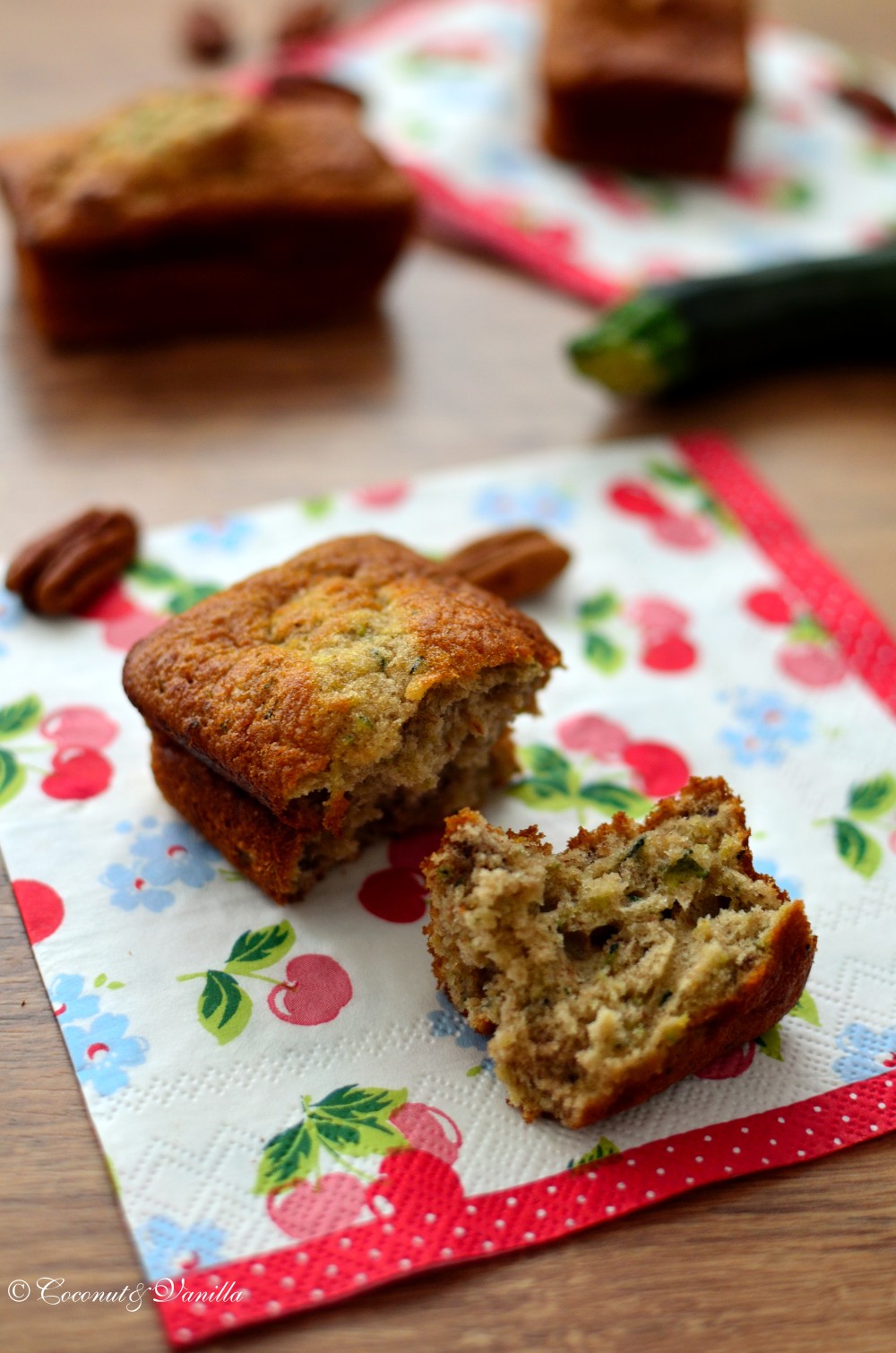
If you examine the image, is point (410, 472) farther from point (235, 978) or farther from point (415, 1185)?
point (415, 1185)

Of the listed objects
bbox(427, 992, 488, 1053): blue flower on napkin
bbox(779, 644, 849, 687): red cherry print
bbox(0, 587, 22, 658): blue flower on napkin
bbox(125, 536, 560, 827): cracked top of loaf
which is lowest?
bbox(427, 992, 488, 1053): blue flower on napkin

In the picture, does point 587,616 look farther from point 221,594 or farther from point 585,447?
point 221,594

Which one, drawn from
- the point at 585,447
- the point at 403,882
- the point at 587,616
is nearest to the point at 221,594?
the point at 403,882

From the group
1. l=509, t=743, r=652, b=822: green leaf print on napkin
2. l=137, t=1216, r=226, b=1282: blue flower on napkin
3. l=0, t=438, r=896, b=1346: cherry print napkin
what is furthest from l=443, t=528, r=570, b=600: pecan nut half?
l=137, t=1216, r=226, b=1282: blue flower on napkin

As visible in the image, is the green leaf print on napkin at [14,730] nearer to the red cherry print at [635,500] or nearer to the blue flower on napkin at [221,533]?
the blue flower on napkin at [221,533]

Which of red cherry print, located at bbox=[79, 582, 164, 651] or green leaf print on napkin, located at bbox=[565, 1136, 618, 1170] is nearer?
green leaf print on napkin, located at bbox=[565, 1136, 618, 1170]

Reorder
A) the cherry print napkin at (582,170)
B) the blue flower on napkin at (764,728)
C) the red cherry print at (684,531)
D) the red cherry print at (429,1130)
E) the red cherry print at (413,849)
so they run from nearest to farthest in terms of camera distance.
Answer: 1. the red cherry print at (429,1130)
2. the red cherry print at (413,849)
3. the blue flower on napkin at (764,728)
4. the red cherry print at (684,531)
5. the cherry print napkin at (582,170)

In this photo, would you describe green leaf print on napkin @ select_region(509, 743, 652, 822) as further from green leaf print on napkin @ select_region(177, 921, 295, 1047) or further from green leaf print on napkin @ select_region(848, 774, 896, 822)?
green leaf print on napkin @ select_region(177, 921, 295, 1047)

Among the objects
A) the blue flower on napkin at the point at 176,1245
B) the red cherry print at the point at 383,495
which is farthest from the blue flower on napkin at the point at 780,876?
the red cherry print at the point at 383,495
